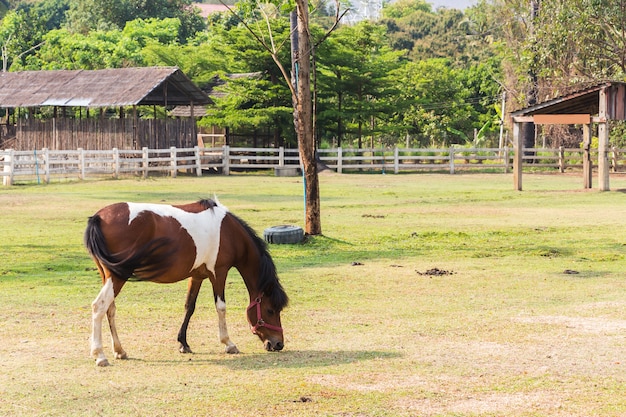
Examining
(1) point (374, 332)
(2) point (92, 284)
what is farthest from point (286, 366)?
(2) point (92, 284)

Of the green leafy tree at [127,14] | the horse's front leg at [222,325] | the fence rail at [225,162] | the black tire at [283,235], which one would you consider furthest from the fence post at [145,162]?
the green leafy tree at [127,14]

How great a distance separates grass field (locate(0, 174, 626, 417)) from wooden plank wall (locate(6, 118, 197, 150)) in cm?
1948

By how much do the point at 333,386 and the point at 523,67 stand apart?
139ft

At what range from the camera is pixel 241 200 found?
2600 centimetres

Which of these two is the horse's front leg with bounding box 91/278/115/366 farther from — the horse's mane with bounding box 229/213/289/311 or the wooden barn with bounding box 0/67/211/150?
the wooden barn with bounding box 0/67/211/150

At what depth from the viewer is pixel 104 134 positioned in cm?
3988

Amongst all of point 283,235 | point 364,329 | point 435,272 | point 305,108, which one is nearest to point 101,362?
point 364,329

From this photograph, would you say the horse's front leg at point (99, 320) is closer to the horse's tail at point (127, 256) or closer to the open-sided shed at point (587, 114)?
the horse's tail at point (127, 256)

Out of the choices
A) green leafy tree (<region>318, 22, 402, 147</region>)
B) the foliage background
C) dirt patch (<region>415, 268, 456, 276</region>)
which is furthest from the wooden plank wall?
dirt patch (<region>415, 268, 456, 276</region>)

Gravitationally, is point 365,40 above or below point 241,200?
above

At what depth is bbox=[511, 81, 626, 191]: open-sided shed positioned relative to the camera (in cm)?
2794

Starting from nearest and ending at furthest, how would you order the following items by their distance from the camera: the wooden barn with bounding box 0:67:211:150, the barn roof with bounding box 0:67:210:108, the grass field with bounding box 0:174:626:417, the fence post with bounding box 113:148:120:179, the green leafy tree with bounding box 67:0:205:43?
the grass field with bounding box 0:174:626:417
the fence post with bounding box 113:148:120:179
the barn roof with bounding box 0:67:210:108
the wooden barn with bounding box 0:67:211:150
the green leafy tree with bounding box 67:0:205:43

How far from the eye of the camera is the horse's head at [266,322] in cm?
822

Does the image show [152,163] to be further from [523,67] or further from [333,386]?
[333,386]
